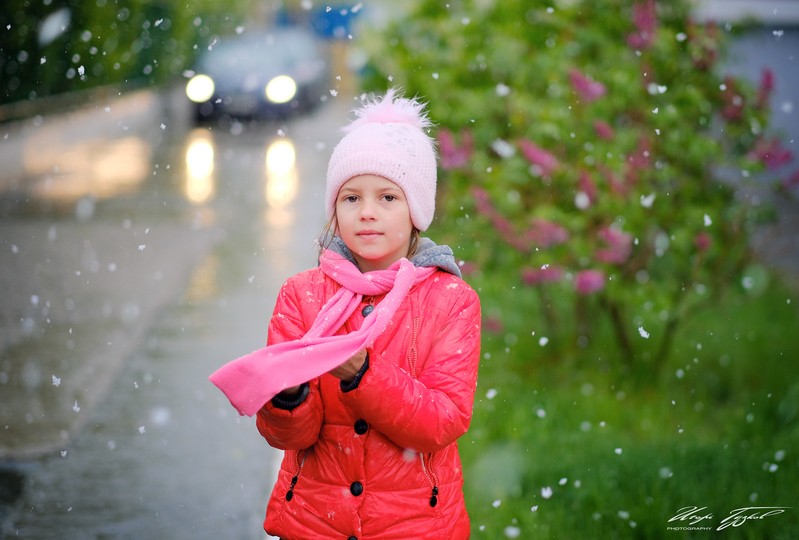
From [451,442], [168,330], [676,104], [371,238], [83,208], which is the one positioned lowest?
[451,442]

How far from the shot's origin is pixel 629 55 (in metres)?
5.55

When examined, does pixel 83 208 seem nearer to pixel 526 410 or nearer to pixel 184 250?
pixel 184 250

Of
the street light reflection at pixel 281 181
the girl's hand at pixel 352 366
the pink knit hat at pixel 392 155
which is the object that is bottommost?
the girl's hand at pixel 352 366

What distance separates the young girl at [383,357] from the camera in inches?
86.3

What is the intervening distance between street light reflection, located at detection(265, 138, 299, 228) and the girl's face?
7351mm

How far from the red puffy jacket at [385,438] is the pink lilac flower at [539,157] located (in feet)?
10.1

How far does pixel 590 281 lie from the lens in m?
5.14

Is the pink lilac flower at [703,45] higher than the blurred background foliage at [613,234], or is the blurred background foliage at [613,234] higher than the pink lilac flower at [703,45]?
the pink lilac flower at [703,45]

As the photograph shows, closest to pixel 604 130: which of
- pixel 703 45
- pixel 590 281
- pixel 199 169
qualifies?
pixel 703 45

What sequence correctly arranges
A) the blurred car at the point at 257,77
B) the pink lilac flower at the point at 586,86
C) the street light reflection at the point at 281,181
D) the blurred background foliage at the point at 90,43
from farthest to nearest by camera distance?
1. the blurred car at the point at 257,77
2. the blurred background foliage at the point at 90,43
3. the street light reflection at the point at 281,181
4. the pink lilac flower at the point at 586,86

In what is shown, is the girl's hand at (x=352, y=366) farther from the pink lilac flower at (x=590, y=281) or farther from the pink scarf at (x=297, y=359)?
the pink lilac flower at (x=590, y=281)

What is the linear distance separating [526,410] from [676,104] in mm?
1900

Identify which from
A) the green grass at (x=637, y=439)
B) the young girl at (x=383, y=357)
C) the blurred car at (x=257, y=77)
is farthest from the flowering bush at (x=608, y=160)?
the blurred car at (x=257, y=77)

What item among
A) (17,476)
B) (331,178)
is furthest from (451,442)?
(17,476)
